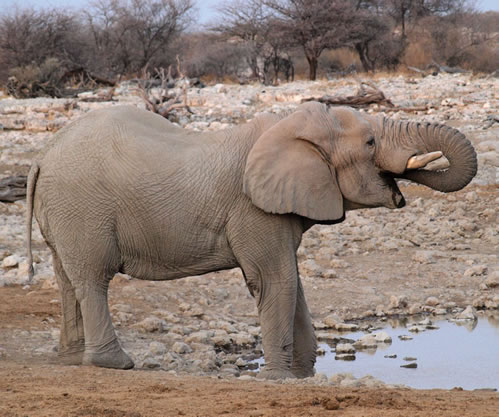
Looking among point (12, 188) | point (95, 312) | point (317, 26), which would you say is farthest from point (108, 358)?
point (317, 26)

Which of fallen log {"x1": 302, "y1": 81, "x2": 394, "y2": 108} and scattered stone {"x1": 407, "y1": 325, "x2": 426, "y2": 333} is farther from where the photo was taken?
fallen log {"x1": 302, "y1": 81, "x2": 394, "y2": 108}

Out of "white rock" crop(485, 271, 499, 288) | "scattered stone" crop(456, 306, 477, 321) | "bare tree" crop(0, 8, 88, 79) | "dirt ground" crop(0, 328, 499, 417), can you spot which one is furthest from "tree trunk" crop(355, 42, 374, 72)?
"dirt ground" crop(0, 328, 499, 417)

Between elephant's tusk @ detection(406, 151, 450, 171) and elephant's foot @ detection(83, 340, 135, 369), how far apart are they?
2046 mm

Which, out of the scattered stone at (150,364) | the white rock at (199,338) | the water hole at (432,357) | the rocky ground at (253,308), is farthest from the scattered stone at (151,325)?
the water hole at (432,357)

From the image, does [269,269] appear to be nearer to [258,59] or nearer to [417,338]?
[417,338]

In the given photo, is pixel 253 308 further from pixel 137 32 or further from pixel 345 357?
pixel 137 32

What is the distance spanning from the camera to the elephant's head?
5172mm

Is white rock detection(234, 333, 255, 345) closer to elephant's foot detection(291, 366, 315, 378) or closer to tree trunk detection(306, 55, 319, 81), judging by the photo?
elephant's foot detection(291, 366, 315, 378)

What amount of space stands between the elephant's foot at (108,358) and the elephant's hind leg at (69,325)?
0.26 meters

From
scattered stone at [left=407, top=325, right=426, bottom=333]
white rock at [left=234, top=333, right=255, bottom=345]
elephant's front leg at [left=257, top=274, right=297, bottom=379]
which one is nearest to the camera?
elephant's front leg at [left=257, top=274, right=297, bottom=379]

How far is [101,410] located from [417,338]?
3.58m

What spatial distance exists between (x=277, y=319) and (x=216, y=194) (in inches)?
31.8

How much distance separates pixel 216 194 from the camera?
5.34m

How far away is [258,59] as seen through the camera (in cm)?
3127
